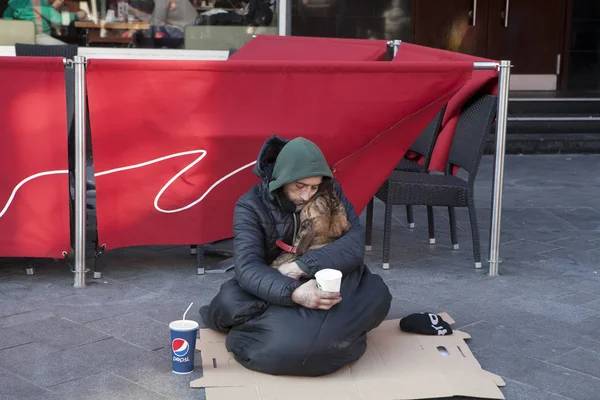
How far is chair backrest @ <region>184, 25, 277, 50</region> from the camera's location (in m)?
10.5

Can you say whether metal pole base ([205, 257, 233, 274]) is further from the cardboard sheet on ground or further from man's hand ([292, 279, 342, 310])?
man's hand ([292, 279, 342, 310])

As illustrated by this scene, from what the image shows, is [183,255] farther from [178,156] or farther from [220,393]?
[220,393]

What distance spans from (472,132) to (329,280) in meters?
2.31

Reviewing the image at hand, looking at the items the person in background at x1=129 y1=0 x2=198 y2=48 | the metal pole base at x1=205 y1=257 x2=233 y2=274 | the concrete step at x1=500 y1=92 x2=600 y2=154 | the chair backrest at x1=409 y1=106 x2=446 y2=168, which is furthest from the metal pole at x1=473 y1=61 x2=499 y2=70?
the person in background at x1=129 y1=0 x2=198 y2=48

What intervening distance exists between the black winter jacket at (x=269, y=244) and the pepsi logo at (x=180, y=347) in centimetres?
37

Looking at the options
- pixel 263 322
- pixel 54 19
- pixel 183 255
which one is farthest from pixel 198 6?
pixel 263 322

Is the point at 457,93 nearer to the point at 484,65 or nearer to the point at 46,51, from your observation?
the point at 484,65

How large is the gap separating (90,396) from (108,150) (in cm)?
176

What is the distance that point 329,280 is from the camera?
3.94m

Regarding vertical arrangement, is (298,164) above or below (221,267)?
above

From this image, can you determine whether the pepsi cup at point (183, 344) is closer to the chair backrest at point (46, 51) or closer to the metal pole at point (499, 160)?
the metal pole at point (499, 160)

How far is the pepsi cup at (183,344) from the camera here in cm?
408

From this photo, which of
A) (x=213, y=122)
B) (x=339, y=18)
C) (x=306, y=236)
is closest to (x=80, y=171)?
(x=213, y=122)

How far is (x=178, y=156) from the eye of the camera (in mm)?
5430
